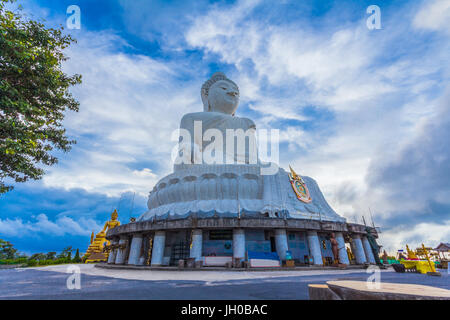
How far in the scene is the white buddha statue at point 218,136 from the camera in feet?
78.2

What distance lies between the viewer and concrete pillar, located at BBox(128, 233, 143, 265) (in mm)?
17828

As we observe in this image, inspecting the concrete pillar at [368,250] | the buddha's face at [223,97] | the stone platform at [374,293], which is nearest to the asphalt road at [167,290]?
the stone platform at [374,293]

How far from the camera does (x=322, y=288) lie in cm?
337

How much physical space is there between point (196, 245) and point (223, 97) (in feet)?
67.7

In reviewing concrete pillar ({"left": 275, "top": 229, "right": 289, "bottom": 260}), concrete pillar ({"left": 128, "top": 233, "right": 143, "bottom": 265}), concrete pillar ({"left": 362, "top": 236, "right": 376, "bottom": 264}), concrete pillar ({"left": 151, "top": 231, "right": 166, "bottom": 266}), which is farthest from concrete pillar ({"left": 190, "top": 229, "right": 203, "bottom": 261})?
concrete pillar ({"left": 362, "top": 236, "right": 376, "bottom": 264})

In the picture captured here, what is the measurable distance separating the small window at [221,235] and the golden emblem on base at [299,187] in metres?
7.73

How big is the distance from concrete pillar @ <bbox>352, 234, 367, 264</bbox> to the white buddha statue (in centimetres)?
1208

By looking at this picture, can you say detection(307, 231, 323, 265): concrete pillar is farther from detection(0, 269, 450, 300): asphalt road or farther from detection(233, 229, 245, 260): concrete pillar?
detection(0, 269, 450, 300): asphalt road

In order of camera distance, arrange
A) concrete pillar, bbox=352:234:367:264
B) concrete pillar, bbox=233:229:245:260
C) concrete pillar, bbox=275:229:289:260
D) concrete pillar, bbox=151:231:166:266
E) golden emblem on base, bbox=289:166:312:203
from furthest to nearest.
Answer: golden emblem on base, bbox=289:166:312:203
concrete pillar, bbox=352:234:367:264
concrete pillar, bbox=151:231:166:266
concrete pillar, bbox=275:229:289:260
concrete pillar, bbox=233:229:245:260
